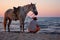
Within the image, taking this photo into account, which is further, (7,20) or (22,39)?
(7,20)

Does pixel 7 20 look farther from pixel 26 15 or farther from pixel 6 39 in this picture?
pixel 6 39

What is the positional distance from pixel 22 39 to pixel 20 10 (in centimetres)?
192

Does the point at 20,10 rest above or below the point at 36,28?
above

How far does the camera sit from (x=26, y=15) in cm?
738

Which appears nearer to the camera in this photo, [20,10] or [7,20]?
[20,10]

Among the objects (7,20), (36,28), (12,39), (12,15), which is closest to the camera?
(12,39)

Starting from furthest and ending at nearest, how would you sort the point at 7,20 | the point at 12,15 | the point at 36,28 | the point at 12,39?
the point at 7,20 → the point at 12,15 → the point at 36,28 → the point at 12,39

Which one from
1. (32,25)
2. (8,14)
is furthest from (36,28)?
(8,14)

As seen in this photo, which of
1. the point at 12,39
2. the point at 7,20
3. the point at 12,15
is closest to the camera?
the point at 12,39

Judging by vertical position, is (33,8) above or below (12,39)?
above

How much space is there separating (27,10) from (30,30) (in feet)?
2.47

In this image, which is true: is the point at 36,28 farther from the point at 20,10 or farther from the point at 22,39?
the point at 22,39

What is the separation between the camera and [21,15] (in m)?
7.38

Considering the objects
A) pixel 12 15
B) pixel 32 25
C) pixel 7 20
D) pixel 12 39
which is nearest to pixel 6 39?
pixel 12 39
